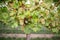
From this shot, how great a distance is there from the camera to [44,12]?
235 centimetres

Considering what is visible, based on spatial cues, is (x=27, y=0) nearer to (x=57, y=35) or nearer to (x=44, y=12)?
(x=44, y=12)

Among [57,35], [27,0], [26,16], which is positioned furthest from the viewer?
[57,35]

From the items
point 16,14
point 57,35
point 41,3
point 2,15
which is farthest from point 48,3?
point 57,35

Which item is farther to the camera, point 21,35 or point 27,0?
point 21,35

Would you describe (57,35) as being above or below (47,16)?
below

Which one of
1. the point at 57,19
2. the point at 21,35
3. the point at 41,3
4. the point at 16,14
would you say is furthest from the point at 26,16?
the point at 21,35

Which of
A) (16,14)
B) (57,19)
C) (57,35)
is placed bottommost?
(57,35)

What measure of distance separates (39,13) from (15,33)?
5.53 feet

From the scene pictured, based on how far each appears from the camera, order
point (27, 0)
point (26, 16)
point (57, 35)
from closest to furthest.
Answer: point (26, 16)
point (27, 0)
point (57, 35)

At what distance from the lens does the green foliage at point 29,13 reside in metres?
2.30

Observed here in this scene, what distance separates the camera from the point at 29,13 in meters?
2.28

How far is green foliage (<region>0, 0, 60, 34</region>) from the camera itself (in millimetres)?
2297

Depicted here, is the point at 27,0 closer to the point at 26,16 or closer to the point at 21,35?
the point at 26,16

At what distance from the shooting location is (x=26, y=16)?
230 centimetres
